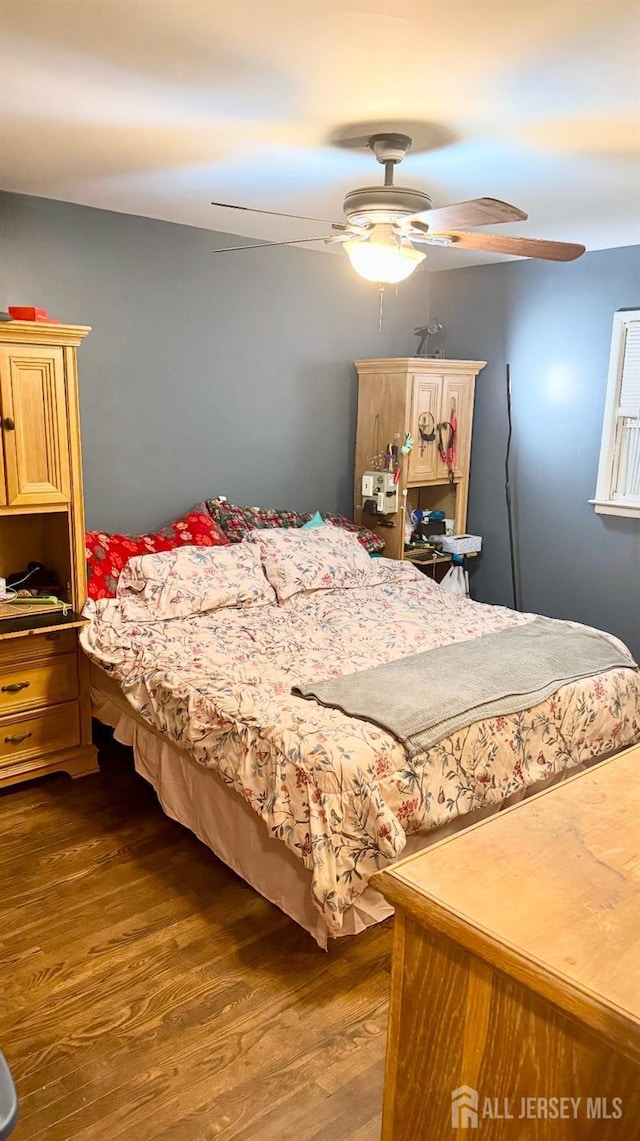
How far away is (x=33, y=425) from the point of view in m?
2.96

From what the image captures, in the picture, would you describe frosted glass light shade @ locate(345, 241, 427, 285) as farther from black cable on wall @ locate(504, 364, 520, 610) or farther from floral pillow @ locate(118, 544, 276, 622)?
black cable on wall @ locate(504, 364, 520, 610)

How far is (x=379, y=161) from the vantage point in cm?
256

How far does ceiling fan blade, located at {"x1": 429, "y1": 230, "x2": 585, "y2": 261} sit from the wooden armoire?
69.0 inches

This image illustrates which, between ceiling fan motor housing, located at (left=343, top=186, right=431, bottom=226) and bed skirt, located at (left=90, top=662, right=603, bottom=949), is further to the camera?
ceiling fan motor housing, located at (left=343, top=186, right=431, bottom=226)

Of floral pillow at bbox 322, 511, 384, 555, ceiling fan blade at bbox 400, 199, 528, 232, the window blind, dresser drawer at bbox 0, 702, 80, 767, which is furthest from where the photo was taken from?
floral pillow at bbox 322, 511, 384, 555

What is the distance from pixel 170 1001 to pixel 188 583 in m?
1.75

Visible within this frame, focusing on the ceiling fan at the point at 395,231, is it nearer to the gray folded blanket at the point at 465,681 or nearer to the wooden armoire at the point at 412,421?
the gray folded blanket at the point at 465,681

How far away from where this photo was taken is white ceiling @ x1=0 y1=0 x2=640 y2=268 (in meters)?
1.70

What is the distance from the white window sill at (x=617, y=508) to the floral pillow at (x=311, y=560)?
53.7 inches

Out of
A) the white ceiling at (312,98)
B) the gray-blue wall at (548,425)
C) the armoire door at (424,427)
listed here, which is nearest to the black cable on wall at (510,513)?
the gray-blue wall at (548,425)

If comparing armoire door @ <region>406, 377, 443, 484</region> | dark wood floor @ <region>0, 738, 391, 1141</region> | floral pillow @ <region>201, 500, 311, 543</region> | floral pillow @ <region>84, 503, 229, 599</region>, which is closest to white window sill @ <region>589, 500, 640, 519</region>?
armoire door @ <region>406, 377, 443, 484</region>

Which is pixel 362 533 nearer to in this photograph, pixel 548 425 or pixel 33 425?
pixel 548 425

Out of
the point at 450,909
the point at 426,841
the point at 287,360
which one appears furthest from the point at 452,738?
the point at 287,360

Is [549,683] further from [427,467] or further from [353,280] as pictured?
[353,280]
